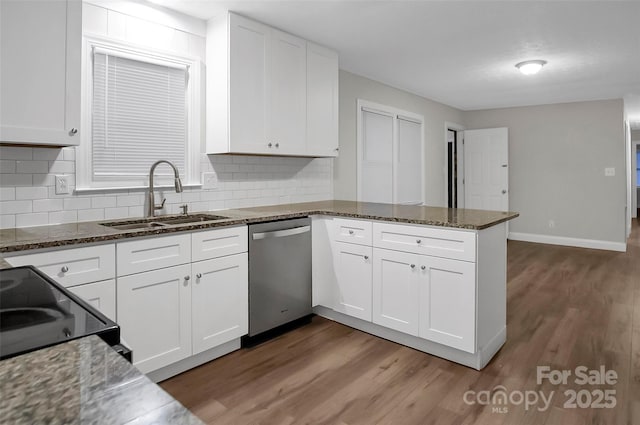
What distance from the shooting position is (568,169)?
649 cm

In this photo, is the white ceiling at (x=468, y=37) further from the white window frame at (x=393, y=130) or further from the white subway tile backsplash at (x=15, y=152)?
the white subway tile backsplash at (x=15, y=152)

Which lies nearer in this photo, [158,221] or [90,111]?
[90,111]

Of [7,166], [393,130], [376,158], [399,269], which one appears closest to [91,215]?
[7,166]

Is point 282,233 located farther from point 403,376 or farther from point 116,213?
point 403,376

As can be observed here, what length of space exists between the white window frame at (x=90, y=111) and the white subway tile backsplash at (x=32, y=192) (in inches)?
6.9

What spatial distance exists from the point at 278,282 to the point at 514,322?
191cm

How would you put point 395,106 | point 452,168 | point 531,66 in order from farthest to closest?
point 452,168 → point 395,106 → point 531,66

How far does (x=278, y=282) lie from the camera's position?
2891mm

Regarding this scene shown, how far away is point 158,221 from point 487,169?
5.89 meters

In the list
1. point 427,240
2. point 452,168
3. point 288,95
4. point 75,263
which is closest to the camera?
point 75,263

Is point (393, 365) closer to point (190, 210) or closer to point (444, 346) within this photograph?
point (444, 346)

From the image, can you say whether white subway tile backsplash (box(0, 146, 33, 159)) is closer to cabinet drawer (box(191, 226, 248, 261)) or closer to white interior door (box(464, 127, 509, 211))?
cabinet drawer (box(191, 226, 248, 261))

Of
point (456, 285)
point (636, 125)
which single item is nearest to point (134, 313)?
point (456, 285)

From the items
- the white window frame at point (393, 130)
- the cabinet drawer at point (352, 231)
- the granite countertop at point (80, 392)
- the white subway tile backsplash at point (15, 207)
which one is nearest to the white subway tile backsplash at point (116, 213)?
the white subway tile backsplash at point (15, 207)
